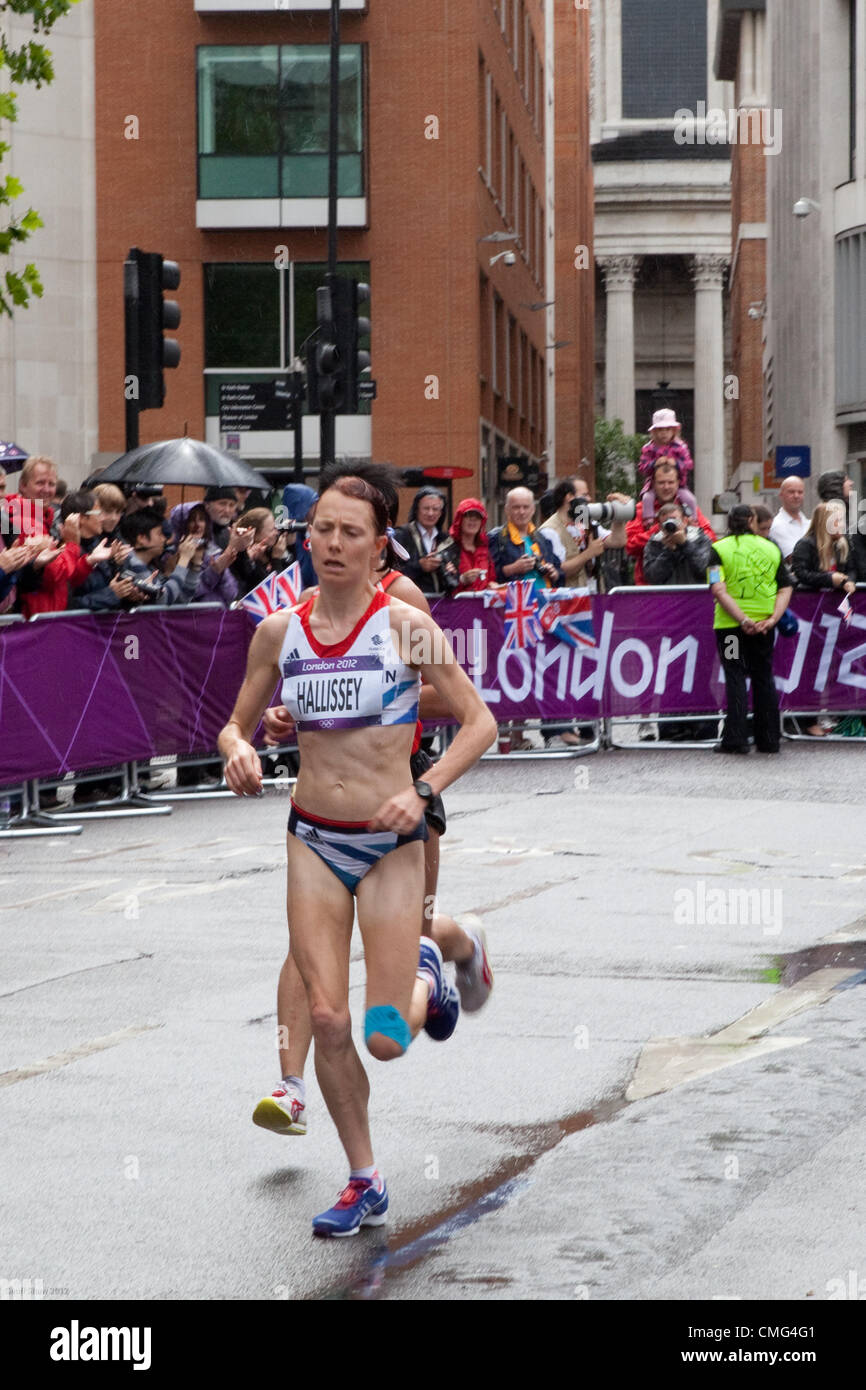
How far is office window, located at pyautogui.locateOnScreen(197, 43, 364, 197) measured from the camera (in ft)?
124

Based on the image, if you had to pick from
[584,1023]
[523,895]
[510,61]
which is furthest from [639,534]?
[510,61]

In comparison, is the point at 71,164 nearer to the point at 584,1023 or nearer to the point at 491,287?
the point at 491,287

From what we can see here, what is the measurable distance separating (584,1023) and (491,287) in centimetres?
3642

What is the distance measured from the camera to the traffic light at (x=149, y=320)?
16.0 metres

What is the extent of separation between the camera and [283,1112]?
5547mm

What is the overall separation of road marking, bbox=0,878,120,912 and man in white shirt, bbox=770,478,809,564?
851cm

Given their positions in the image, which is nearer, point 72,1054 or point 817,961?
point 72,1054

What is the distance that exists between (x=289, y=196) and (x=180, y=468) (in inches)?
925

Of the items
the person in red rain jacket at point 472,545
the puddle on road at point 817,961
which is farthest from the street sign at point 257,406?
the puddle on road at point 817,961

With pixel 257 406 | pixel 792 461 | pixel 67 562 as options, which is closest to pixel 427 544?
pixel 67 562

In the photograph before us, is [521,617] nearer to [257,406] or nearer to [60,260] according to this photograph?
[257,406]

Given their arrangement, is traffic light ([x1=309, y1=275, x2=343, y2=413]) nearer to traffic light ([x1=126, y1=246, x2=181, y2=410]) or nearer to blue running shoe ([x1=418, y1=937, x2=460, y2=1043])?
traffic light ([x1=126, y1=246, x2=181, y2=410])

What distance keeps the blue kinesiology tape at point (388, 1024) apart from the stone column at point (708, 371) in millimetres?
111331

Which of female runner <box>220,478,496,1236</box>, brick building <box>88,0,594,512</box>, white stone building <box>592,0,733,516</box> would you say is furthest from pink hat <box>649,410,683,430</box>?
white stone building <box>592,0,733,516</box>
